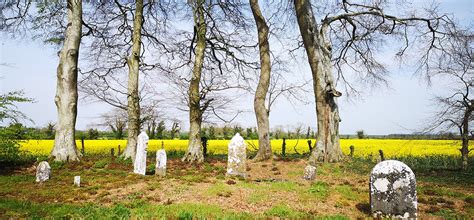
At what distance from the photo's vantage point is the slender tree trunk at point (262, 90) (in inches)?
744

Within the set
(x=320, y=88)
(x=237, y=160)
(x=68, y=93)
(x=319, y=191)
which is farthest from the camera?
(x=320, y=88)

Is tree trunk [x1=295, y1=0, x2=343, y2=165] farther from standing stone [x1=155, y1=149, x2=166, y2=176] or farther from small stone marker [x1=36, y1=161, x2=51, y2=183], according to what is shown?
small stone marker [x1=36, y1=161, x2=51, y2=183]

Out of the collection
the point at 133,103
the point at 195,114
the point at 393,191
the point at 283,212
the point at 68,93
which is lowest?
the point at 283,212

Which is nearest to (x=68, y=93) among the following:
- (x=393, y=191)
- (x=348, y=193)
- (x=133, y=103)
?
(x=133, y=103)

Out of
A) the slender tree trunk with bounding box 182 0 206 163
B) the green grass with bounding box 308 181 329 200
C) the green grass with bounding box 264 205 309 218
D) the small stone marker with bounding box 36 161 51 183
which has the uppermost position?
the slender tree trunk with bounding box 182 0 206 163

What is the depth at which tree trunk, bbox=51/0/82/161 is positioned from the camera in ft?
54.7

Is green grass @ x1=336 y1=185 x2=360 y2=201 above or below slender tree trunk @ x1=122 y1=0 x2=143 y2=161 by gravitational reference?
below

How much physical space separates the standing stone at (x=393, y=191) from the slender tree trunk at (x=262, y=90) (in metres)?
11.2

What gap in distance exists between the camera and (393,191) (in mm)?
7367

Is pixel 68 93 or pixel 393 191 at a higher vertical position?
pixel 68 93

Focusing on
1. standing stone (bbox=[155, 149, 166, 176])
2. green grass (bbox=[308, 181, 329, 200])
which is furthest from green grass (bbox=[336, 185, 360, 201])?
standing stone (bbox=[155, 149, 166, 176])

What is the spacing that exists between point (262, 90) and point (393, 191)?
12.6 m

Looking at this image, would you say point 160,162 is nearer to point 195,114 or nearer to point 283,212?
point 195,114

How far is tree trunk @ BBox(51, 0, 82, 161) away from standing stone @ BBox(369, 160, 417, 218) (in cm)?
1445
